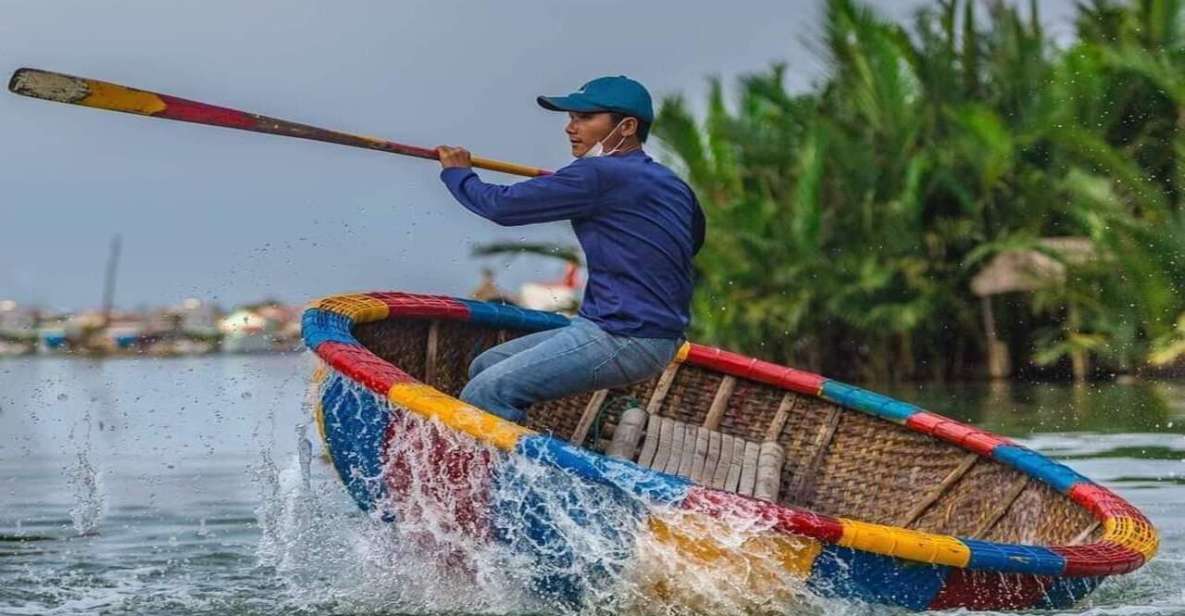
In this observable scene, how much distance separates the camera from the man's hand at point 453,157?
6387 mm

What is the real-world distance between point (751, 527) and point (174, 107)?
2647mm

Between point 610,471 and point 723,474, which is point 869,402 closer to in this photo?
point 723,474

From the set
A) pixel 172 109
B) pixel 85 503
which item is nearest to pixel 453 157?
pixel 172 109

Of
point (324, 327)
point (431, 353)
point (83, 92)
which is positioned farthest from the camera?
point (431, 353)

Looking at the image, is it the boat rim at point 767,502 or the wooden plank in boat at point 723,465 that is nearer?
the boat rim at point 767,502

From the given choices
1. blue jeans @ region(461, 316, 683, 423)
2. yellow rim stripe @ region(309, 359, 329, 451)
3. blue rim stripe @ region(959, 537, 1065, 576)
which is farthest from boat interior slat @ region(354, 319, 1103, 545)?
blue rim stripe @ region(959, 537, 1065, 576)

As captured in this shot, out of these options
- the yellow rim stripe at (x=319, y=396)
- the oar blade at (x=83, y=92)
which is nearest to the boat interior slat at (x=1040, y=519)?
the yellow rim stripe at (x=319, y=396)

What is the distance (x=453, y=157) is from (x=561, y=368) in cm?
77

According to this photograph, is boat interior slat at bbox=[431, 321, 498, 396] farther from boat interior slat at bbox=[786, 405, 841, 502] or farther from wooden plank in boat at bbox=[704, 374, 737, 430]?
boat interior slat at bbox=[786, 405, 841, 502]

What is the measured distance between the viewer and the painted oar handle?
6582 millimetres

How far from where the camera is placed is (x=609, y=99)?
6.12 meters

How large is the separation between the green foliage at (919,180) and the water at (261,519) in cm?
397

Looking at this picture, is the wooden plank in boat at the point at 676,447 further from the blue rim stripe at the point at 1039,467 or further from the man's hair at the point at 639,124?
the man's hair at the point at 639,124

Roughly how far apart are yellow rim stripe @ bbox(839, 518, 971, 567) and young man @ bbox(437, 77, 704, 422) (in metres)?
1.04
